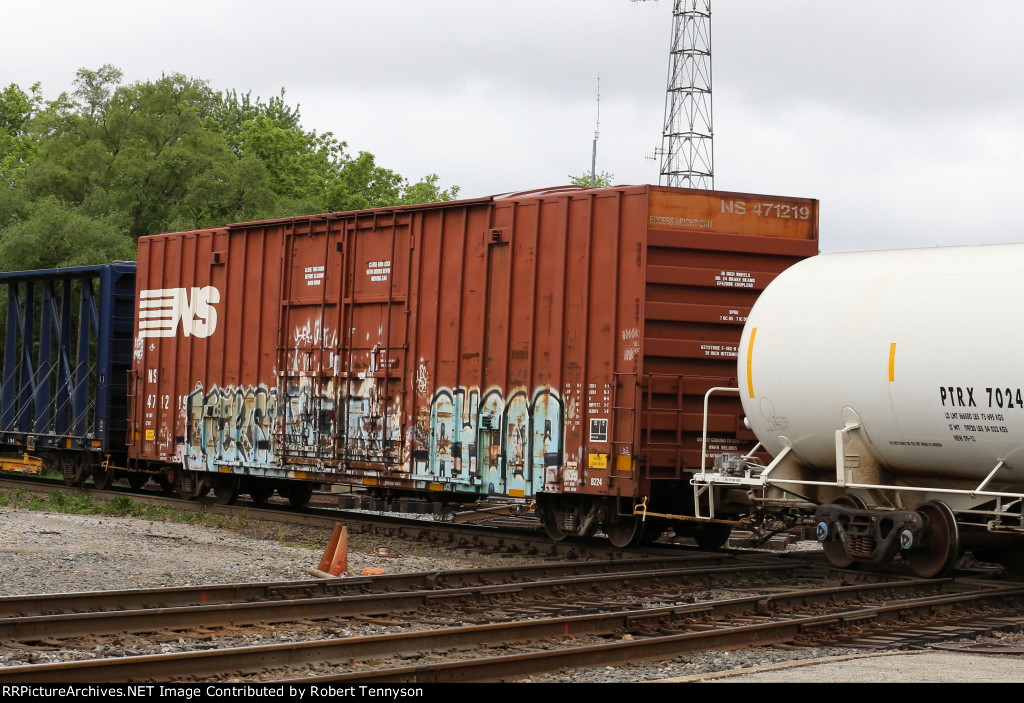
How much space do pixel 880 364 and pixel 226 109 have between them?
8490 centimetres

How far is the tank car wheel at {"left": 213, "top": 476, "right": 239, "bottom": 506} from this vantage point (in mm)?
20125

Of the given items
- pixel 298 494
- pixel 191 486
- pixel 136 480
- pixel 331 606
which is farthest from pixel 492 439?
pixel 136 480

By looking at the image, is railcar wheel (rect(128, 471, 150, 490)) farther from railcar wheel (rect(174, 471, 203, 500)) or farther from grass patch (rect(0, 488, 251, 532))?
railcar wheel (rect(174, 471, 203, 500))

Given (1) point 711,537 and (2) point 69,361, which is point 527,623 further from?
(2) point 69,361

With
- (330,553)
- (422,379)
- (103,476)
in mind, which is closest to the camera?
(330,553)

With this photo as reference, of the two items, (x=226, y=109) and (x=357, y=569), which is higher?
(x=226, y=109)

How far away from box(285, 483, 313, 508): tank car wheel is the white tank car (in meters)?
9.94


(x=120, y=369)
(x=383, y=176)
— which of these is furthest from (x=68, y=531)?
(x=383, y=176)

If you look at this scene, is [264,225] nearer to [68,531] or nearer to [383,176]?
[68,531]

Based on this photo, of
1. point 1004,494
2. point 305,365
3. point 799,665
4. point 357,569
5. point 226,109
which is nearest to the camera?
point 799,665

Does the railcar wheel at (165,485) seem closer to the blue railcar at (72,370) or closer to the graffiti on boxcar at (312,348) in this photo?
the blue railcar at (72,370)

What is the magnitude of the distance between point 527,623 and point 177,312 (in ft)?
42.7

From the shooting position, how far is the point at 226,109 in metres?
90.4

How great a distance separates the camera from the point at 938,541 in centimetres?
1123
